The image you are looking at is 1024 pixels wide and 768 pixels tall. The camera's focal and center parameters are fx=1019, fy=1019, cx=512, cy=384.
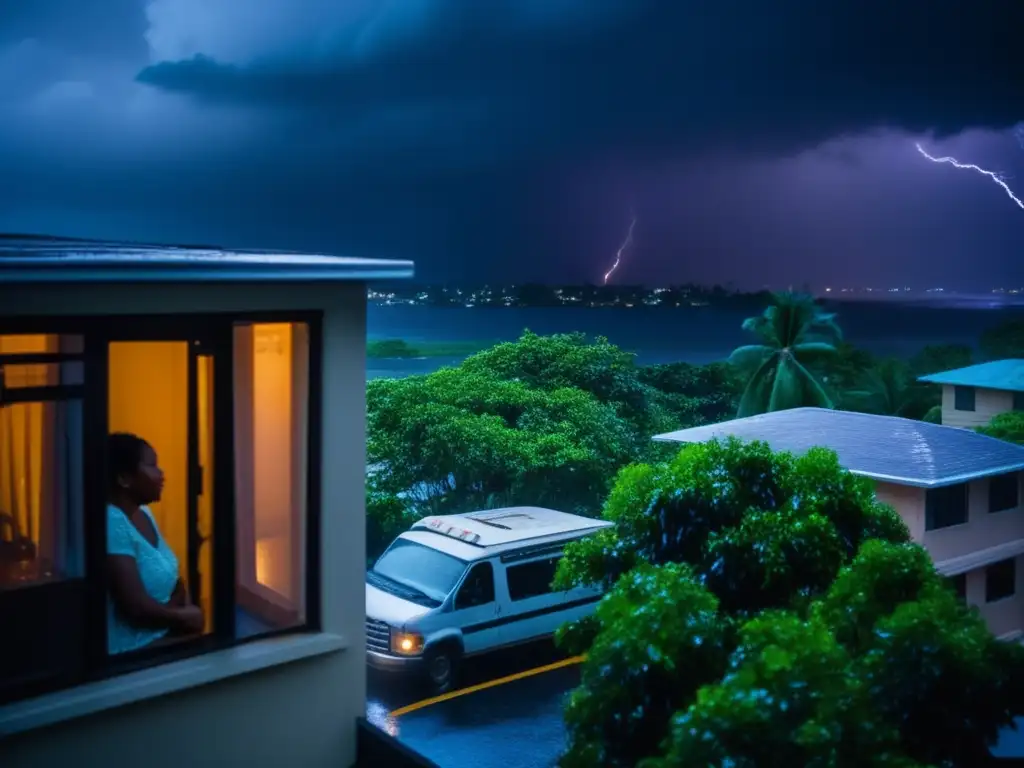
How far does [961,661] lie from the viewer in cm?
437

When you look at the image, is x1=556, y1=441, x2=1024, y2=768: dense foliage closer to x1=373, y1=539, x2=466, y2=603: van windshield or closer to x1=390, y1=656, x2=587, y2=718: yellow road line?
x1=373, y1=539, x2=466, y2=603: van windshield

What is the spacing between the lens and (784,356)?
30.8 m

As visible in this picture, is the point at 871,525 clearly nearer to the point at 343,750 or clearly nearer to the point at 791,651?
the point at 791,651

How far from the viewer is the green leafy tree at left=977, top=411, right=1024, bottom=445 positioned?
26156 mm

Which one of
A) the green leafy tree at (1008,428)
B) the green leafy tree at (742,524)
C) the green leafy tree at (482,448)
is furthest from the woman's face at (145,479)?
the green leafy tree at (1008,428)

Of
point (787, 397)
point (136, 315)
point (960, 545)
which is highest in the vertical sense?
point (136, 315)

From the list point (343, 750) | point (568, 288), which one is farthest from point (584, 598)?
point (568, 288)

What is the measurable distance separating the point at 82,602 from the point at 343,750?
157 cm

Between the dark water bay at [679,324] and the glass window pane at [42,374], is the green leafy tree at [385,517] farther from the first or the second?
the dark water bay at [679,324]

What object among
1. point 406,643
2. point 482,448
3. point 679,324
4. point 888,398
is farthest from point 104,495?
point 679,324

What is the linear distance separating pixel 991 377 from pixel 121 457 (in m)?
30.9

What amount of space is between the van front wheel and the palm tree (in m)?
18.0

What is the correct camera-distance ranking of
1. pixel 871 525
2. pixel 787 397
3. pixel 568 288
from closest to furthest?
pixel 871 525 → pixel 787 397 → pixel 568 288

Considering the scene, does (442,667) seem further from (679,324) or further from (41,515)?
(679,324)
